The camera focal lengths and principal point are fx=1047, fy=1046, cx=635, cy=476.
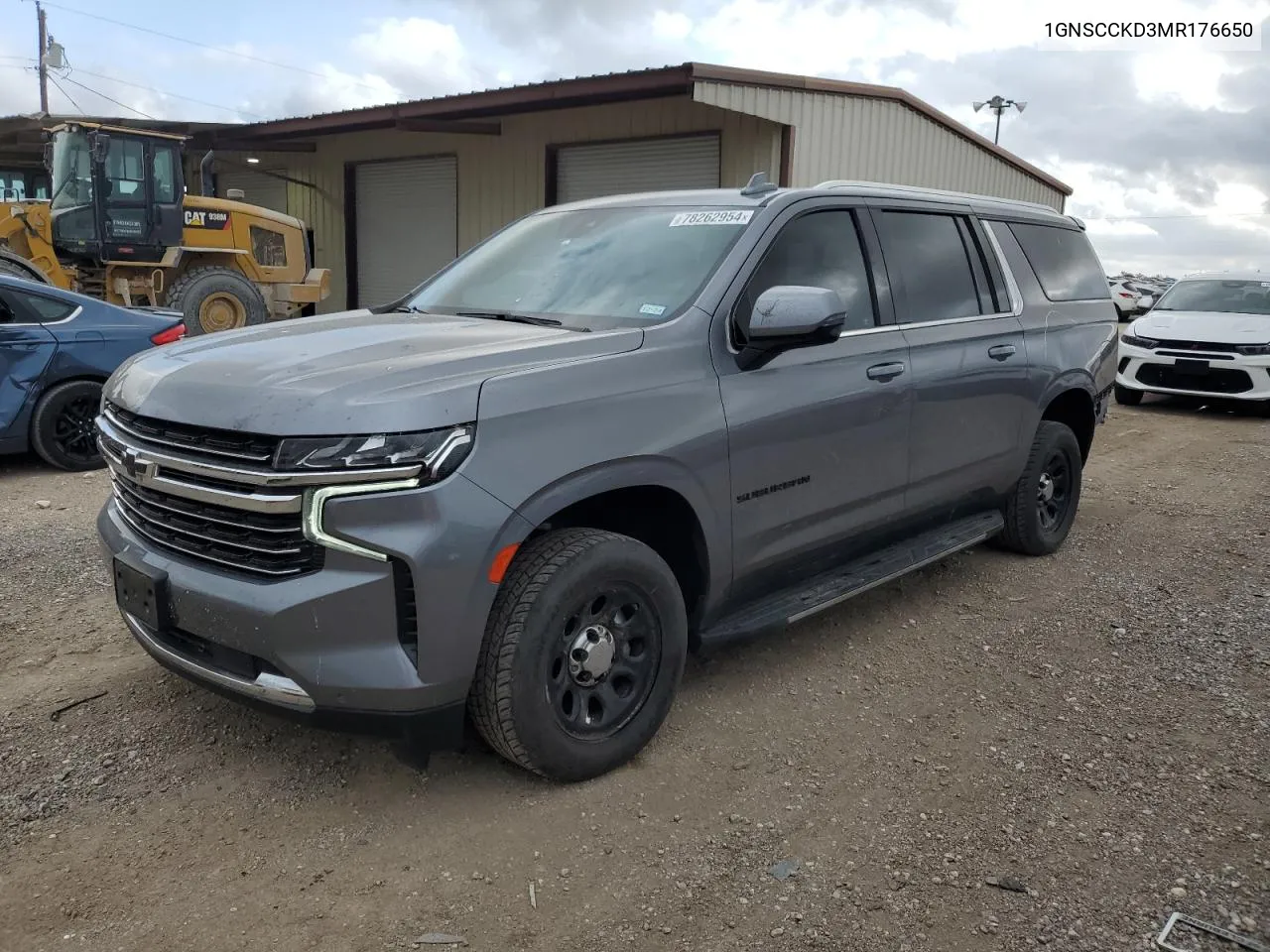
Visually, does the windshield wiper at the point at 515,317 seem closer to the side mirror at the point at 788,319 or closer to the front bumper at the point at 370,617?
the side mirror at the point at 788,319

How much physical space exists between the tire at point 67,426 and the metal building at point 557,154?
750cm

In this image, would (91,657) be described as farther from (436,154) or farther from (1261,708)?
(436,154)

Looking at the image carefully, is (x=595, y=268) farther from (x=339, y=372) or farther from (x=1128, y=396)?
(x=1128, y=396)

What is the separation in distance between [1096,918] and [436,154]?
1760cm

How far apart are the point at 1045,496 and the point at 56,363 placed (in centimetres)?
670

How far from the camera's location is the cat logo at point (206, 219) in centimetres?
1454

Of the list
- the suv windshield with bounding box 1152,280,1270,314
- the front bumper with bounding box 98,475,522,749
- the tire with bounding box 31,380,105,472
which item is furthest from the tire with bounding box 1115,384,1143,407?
the front bumper with bounding box 98,475,522,749

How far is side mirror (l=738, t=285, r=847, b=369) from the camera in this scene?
358 cm

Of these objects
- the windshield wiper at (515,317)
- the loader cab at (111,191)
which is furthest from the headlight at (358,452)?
the loader cab at (111,191)

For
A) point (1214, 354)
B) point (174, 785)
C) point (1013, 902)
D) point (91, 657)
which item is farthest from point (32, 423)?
point (1214, 354)

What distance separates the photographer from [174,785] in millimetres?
3311

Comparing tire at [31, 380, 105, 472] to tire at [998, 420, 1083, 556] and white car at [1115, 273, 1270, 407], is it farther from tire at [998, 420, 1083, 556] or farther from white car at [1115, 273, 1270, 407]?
white car at [1115, 273, 1270, 407]

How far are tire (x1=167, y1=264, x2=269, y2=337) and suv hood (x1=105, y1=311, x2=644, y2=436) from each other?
10.9 m

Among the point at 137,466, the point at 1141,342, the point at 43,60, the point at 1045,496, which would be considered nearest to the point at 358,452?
the point at 137,466
